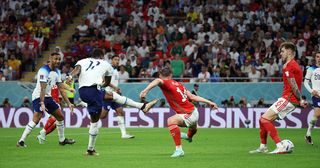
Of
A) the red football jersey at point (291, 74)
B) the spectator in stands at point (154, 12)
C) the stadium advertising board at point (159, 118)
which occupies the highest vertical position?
the spectator in stands at point (154, 12)

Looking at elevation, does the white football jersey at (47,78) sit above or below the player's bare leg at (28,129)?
above

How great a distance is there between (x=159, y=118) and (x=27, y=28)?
10.8m

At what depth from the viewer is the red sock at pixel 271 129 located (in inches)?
629

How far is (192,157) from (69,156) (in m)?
2.73

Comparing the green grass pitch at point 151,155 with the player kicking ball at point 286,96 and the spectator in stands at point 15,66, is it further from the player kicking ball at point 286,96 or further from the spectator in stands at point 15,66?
the spectator in stands at point 15,66

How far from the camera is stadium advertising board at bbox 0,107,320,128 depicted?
30703mm

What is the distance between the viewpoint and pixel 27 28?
3841cm

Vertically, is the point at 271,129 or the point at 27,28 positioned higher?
the point at 27,28

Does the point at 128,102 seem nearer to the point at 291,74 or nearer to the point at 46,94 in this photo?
the point at 46,94

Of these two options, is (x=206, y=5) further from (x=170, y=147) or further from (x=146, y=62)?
(x=170, y=147)

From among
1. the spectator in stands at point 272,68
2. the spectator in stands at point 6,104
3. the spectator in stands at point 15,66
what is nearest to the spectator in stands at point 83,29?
the spectator in stands at point 15,66

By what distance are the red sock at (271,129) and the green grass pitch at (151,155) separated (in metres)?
0.41

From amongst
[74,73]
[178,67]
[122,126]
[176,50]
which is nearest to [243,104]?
[178,67]

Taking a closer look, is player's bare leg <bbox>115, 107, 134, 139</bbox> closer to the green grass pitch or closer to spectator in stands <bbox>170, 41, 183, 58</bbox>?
the green grass pitch
